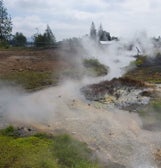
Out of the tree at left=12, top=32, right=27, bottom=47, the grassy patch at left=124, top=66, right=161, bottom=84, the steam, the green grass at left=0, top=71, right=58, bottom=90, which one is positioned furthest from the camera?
the tree at left=12, top=32, right=27, bottom=47

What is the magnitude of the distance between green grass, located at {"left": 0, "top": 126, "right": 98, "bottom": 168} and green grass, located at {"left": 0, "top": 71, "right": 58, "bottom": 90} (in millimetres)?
17874

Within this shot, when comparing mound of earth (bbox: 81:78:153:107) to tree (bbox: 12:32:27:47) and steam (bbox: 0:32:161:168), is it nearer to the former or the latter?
steam (bbox: 0:32:161:168)

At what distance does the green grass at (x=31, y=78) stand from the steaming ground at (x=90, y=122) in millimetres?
4438

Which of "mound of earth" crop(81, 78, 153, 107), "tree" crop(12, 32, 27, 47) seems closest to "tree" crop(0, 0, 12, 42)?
"tree" crop(12, 32, 27, 47)

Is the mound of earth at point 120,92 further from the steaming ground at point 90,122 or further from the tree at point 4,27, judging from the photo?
the tree at point 4,27

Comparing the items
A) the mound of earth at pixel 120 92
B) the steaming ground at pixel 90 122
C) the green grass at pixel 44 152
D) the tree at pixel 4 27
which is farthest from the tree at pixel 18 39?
the green grass at pixel 44 152

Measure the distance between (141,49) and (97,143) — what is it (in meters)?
61.7

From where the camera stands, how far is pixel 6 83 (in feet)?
123

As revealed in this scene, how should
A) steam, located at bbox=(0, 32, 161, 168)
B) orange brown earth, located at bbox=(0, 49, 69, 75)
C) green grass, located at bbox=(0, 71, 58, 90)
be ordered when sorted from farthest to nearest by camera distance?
orange brown earth, located at bbox=(0, 49, 69, 75), green grass, located at bbox=(0, 71, 58, 90), steam, located at bbox=(0, 32, 161, 168)

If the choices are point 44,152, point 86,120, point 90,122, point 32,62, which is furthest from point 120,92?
point 32,62

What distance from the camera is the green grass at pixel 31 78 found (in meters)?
38.1

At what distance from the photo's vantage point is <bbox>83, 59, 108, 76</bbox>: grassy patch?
5035 cm

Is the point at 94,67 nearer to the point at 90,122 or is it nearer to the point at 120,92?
the point at 120,92

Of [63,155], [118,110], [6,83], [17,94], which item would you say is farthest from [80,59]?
[63,155]
